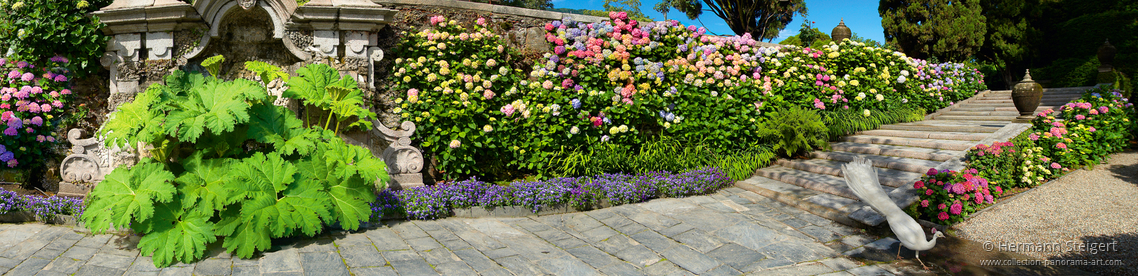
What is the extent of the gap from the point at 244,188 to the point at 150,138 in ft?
2.57

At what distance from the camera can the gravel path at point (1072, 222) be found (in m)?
3.84

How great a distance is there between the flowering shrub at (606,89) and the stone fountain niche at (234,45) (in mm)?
432

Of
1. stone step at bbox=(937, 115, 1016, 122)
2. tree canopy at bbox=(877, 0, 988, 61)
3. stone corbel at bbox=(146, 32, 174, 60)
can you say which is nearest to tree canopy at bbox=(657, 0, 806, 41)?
tree canopy at bbox=(877, 0, 988, 61)

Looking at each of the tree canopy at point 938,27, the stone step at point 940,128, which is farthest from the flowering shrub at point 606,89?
the tree canopy at point 938,27

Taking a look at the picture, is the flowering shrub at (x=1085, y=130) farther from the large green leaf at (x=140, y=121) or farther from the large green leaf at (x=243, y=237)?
the large green leaf at (x=140, y=121)

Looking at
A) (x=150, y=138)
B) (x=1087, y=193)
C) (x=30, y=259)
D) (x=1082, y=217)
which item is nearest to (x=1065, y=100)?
(x=1087, y=193)

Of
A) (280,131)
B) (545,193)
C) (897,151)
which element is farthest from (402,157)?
(897,151)

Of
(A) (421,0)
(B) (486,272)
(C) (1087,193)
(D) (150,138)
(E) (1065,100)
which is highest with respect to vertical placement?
(A) (421,0)

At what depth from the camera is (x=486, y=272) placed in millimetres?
3504

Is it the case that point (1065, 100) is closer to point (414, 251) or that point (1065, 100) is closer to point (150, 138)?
point (414, 251)

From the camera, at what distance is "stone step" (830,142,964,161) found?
6.11 meters

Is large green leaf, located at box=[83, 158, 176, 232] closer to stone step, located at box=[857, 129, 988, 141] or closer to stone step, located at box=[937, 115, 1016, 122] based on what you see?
stone step, located at box=[857, 129, 988, 141]

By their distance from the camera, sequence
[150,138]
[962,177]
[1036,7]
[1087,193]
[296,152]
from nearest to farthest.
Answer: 1. [150,138]
2. [296,152]
3. [962,177]
4. [1087,193]
5. [1036,7]

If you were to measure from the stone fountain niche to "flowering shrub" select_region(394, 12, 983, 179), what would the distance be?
43cm
